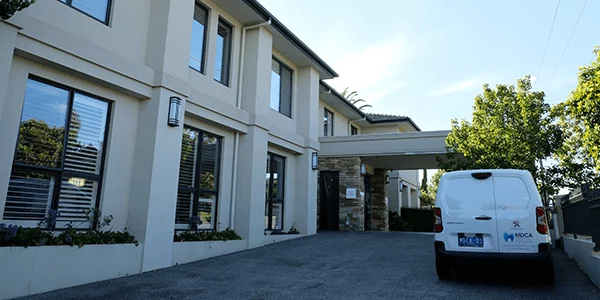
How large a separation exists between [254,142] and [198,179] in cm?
201

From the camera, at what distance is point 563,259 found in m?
8.63

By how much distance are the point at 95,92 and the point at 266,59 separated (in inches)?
212

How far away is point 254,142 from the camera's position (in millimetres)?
10984

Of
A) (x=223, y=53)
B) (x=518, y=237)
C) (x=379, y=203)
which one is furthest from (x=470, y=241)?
(x=379, y=203)

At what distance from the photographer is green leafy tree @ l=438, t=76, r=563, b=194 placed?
11.0 meters

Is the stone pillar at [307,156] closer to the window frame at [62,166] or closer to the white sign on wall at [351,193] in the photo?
the white sign on wall at [351,193]

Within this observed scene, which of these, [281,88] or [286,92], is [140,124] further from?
[286,92]

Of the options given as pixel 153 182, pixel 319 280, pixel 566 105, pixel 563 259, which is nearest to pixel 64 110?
pixel 153 182

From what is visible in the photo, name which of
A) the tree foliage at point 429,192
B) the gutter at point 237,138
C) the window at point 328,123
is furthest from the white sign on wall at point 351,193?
the tree foliage at point 429,192

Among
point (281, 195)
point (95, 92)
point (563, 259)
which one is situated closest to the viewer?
point (95, 92)

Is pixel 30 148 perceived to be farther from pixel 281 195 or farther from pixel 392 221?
pixel 392 221

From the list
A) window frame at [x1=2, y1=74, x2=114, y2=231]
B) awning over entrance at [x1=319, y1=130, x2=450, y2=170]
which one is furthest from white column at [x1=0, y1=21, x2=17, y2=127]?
awning over entrance at [x1=319, y1=130, x2=450, y2=170]

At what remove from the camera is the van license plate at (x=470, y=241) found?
5.91 meters

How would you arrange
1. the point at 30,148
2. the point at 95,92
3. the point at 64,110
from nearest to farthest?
the point at 30,148 → the point at 64,110 → the point at 95,92
